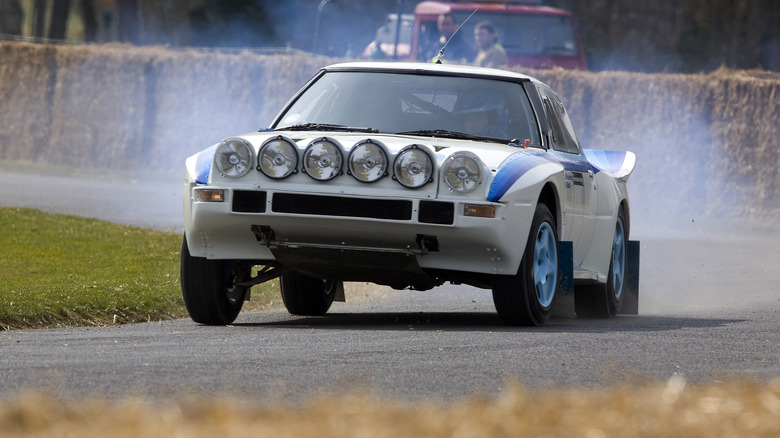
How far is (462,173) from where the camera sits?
7.66m

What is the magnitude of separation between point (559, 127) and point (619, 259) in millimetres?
1516

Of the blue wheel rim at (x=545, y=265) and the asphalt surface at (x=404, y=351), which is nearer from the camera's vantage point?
the asphalt surface at (x=404, y=351)

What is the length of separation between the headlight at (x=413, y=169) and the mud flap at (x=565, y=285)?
4.70 feet

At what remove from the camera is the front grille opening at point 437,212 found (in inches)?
301

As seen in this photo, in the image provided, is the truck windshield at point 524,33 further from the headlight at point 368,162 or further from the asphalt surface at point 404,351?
the headlight at point 368,162

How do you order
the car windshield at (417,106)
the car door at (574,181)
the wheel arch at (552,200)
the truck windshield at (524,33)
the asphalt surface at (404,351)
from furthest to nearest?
1. the truck windshield at (524,33)
2. the car door at (574,181)
3. the car windshield at (417,106)
4. the wheel arch at (552,200)
5. the asphalt surface at (404,351)

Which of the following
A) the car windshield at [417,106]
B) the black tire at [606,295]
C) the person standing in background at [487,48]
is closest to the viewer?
the car windshield at [417,106]

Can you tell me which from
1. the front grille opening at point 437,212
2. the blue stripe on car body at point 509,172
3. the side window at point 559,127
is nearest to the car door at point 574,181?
the side window at point 559,127

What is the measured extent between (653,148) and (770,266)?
22.5ft

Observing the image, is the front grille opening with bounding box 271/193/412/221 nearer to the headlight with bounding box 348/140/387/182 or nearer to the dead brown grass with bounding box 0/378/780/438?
the headlight with bounding box 348/140/387/182

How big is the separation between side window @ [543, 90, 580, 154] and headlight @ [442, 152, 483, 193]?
1.65 metres

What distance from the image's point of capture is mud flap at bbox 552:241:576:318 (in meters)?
8.76

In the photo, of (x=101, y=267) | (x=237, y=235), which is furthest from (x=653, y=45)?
(x=237, y=235)

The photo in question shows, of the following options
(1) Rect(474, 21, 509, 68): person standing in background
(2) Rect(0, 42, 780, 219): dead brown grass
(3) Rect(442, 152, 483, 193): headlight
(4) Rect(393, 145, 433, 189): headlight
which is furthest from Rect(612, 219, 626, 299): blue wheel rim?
(2) Rect(0, 42, 780, 219): dead brown grass
